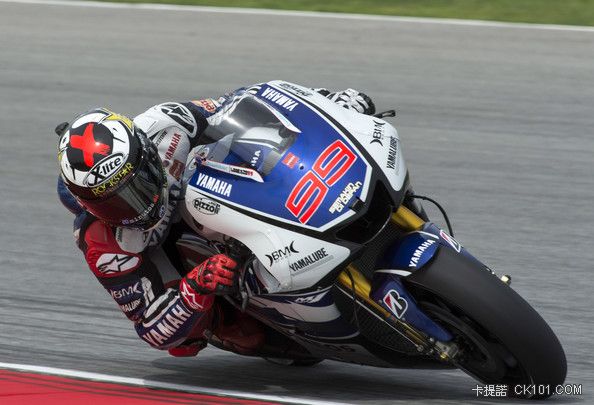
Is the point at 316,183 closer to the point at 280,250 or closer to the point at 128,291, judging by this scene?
the point at 280,250

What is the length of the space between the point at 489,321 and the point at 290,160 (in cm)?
92

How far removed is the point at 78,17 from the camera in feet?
36.6

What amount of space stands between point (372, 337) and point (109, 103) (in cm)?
507

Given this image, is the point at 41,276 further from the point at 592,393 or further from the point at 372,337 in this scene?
the point at 592,393

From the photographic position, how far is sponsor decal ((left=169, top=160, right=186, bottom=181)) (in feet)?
15.8

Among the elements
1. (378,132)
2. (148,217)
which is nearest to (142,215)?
(148,217)

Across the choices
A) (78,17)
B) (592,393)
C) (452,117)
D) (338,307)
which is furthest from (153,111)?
(78,17)

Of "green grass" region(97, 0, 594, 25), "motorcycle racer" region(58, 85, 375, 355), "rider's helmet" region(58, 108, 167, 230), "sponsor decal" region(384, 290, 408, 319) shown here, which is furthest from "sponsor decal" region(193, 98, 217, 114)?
"green grass" region(97, 0, 594, 25)

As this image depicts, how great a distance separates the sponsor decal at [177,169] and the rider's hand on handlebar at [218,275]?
559 mm

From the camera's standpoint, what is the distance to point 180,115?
16.2 feet

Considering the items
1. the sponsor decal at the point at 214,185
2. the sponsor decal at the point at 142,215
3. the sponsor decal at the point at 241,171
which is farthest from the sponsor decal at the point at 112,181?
the sponsor decal at the point at 241,171

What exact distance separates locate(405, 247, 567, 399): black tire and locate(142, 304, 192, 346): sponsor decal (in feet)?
2.98

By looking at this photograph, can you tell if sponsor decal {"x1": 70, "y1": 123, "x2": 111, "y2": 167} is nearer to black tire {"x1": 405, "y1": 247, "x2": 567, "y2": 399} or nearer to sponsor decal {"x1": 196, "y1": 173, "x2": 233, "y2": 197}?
sponsor decal {"x1": 196, "y1": 173, "x2": 233, "y2": 197}

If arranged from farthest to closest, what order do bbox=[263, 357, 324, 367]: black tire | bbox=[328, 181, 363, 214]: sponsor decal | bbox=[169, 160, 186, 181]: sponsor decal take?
1. bbox=[263, 357, 324, 367]: black tire
2. bbox=[169, 160, 186, 181]: sponsor decal
3. bbox=[328, 181, 363, 214]: sponsor decal
